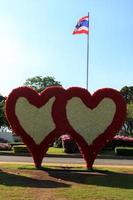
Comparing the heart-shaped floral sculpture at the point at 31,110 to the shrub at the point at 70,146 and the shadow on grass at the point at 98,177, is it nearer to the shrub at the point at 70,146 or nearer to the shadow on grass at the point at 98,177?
the shadow on grass at the point at 98,177

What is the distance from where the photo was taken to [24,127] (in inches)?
960

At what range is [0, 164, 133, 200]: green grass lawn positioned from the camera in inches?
624

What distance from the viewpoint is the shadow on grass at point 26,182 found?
18.3m

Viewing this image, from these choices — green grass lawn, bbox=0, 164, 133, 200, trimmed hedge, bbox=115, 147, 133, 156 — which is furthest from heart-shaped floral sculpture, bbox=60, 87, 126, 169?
trimmed hedge, bbox=115, 147, 133, 156

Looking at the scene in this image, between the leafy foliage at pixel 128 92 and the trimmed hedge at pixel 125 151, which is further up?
the leafy foliage at pixel 128 92

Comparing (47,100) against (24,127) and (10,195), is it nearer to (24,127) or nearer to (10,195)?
(24,127)

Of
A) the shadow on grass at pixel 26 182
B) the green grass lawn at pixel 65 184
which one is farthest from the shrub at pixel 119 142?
the shadow on grass at pixel 26 182

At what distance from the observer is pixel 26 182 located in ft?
62.3

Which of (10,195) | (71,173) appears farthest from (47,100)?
(10,195)

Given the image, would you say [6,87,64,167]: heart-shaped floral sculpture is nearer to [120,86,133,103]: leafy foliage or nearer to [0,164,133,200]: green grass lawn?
[0,164,133,200]: green grass lawn

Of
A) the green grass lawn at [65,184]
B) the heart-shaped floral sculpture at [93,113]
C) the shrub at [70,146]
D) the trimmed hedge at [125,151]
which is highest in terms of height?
the heart-shaped floral sculpture at [93,113]

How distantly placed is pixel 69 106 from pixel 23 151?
15.9 m

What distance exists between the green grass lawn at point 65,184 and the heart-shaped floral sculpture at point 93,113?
5.77 ft

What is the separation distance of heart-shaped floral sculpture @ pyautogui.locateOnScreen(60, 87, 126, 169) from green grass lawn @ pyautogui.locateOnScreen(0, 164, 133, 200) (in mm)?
1758
